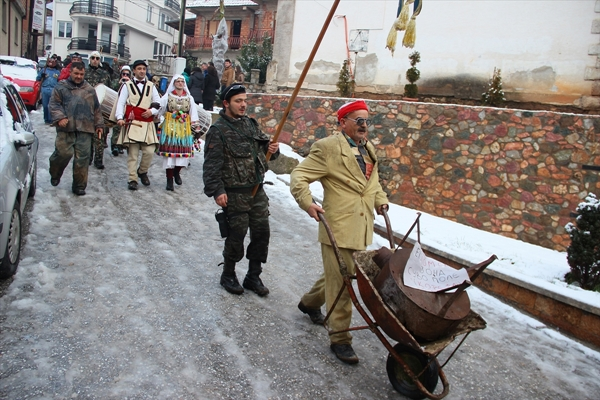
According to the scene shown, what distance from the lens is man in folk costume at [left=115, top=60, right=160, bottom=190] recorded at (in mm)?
7805

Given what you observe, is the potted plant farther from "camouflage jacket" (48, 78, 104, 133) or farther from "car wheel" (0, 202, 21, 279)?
"car wheel" (0, 202, 21, 279)

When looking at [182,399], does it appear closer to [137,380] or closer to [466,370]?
[137,380]

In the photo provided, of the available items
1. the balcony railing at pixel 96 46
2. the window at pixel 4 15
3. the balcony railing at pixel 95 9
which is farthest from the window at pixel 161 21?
the window at pixel 4 15

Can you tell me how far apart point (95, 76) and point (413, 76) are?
7173 mm

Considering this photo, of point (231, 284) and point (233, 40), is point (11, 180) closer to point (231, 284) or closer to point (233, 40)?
point (231, 284)

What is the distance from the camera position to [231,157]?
4.36 metres

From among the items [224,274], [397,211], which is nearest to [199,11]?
[397,211]

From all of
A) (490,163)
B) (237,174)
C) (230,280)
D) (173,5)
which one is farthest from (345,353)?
(173,5)

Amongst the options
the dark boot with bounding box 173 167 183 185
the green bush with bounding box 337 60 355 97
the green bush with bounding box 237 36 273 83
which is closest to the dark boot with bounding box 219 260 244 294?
the dark boot with bounding box 173 167 183 185

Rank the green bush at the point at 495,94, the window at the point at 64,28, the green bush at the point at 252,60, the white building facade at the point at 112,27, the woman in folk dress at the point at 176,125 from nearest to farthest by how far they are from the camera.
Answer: the woman in folk dress at the point at 176,125
the green bush at the point at 495,94
the green bush at the point at 252,60
the white building facade at the point at 112,27
the window at the point at 64,28

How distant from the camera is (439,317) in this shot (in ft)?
9.32

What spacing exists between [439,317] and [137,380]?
6.25 feet

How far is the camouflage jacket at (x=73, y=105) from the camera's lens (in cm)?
675

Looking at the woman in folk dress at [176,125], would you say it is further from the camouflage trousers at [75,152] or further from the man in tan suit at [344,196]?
the man in tan suit at [344,196]
